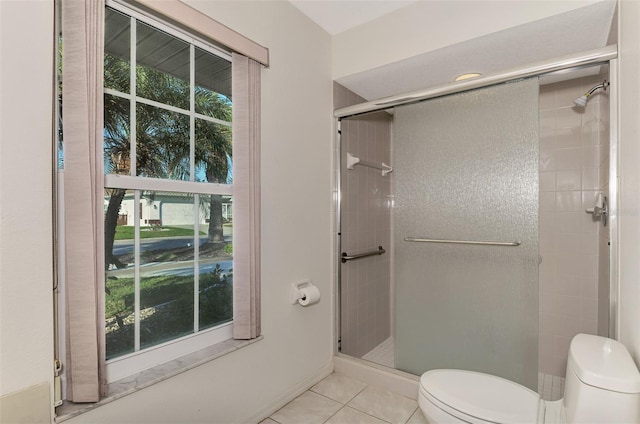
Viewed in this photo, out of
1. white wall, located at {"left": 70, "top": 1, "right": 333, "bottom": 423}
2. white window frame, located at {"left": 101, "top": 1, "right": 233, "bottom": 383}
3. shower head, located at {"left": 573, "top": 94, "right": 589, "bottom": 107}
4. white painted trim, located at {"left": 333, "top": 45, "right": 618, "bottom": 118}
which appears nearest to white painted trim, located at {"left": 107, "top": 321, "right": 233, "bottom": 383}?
white window frame, located at {"left": 101, "top": 1, "right": 233, "bottom": 383}

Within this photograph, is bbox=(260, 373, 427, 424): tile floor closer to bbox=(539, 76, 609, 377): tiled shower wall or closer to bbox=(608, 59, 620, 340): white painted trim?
bbox=(608, 59, 620, 340): white painted trim

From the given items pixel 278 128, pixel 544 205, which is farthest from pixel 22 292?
pixel 544 205

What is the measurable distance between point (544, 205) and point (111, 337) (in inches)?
106

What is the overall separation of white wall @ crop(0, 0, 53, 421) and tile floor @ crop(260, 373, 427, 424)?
3.86ft

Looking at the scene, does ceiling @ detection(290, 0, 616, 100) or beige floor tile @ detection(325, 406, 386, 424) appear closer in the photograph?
ceiling @ detection(290, 0, 616, 100)

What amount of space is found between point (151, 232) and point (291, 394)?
1.29 m

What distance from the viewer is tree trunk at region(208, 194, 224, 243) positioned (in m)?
1.66

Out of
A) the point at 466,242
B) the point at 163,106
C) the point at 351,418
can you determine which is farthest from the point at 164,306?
the point at 466,242

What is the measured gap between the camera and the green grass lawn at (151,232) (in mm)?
1345

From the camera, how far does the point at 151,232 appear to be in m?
1.43

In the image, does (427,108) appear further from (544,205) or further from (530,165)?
(544,205)

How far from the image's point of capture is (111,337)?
132 cm

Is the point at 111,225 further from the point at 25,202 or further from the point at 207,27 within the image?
the point at 207,27

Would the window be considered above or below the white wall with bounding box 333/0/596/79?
below
